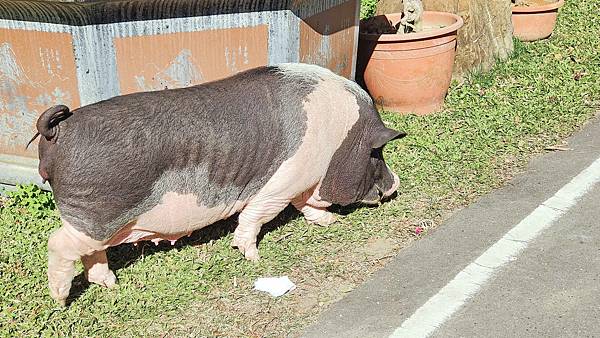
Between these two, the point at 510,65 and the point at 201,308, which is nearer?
the point at 201,308

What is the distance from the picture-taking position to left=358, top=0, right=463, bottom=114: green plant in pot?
20.4 ft

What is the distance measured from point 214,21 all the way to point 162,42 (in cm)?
34

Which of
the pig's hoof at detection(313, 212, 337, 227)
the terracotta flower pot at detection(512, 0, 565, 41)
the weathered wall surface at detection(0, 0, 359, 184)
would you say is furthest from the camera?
the terracotta flower pot at detection(512, 0, 565, 41)

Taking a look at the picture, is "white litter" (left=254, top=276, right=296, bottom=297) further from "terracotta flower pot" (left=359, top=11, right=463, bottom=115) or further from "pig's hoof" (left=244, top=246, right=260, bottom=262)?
"terracotta flower pot" (left=359, top=11, right=463, bottom=115)

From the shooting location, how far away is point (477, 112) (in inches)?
255

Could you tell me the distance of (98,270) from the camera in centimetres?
416

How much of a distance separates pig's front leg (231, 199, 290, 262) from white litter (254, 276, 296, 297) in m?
0.24

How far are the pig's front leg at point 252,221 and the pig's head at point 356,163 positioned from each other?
1.22ft

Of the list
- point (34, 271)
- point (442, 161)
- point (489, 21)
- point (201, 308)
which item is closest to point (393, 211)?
point (442, 161)

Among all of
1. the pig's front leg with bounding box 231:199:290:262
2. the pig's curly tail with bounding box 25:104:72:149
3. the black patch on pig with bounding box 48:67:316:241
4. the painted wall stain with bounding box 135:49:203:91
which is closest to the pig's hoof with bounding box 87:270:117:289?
the black patch on pig with bounding box 48:67:316:241

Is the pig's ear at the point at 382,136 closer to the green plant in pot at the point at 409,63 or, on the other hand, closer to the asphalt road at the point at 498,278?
the asphalt road at the point at 498,278

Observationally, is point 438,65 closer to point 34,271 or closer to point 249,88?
point 249,88

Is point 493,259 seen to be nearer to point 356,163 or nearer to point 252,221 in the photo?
point 356,163

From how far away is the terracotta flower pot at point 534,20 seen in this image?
8047 mm
